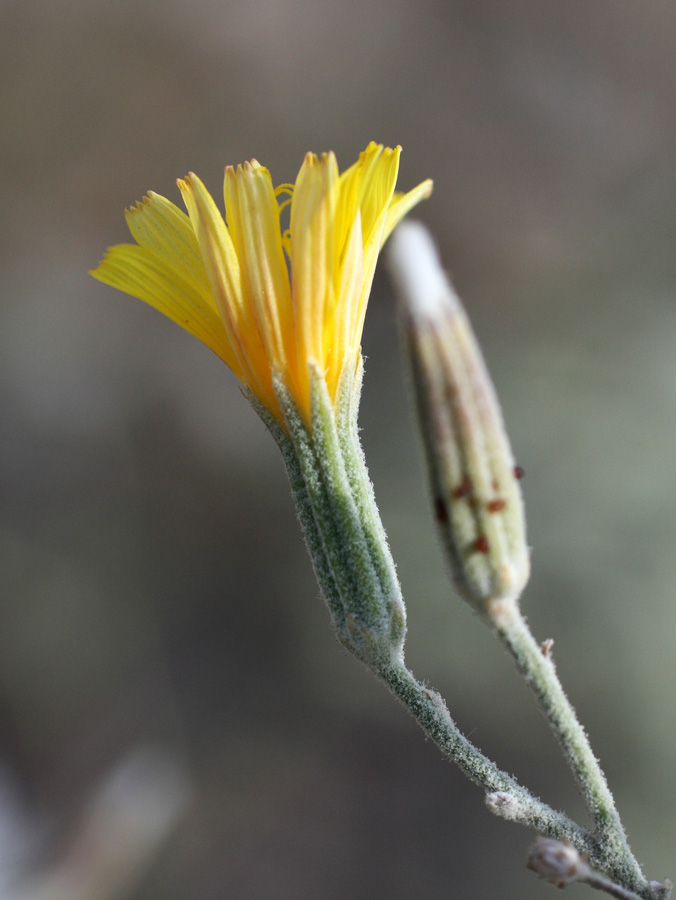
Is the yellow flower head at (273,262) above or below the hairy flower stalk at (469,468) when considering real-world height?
above

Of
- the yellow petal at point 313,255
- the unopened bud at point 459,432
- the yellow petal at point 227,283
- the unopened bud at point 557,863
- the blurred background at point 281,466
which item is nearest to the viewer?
the unopened bud at point 459,432

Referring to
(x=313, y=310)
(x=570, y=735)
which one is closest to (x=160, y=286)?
(x=313, y=310)

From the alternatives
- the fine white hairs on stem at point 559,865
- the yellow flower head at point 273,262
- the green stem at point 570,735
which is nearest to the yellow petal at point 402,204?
the yellow flower head at point 273,262

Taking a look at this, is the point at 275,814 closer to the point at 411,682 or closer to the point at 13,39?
the point at 411,682

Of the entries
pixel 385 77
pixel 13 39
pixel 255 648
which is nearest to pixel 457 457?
pixel 255 648

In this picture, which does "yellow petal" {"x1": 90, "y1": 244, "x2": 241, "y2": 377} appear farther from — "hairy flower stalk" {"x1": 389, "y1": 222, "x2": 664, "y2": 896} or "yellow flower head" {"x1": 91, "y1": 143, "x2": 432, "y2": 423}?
"hairy flower stalk" {"x1": 389, "y1": 222, "x2": 664, "y2": 896}

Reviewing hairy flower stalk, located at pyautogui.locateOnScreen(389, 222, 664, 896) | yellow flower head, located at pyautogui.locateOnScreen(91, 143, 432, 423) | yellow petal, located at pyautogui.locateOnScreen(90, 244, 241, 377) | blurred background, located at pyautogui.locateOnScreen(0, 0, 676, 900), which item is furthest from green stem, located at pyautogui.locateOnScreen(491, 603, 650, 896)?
blurred background, located at pyautogui.locateOnScreen(0, 0, 676, 900)

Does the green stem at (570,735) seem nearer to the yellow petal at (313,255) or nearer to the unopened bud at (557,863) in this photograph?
the unopened bud at (557,863)
